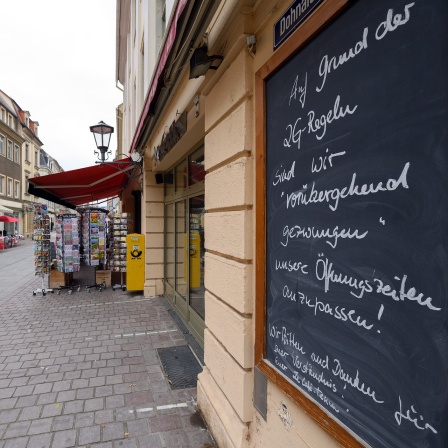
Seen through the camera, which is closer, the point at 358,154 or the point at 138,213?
the point at 358,154

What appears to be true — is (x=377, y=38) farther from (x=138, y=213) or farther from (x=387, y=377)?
(x=138, y=213)

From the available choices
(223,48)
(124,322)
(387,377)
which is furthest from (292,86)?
(124,322)

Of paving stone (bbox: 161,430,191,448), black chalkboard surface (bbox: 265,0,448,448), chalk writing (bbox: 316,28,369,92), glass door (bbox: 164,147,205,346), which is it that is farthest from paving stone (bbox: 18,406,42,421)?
chalk writing (bbox: 316,28,369,92)

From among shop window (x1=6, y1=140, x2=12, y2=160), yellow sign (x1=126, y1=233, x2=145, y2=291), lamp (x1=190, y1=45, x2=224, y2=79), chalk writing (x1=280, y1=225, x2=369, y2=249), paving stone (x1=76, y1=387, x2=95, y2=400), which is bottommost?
paving stone (x1=76, y1=387, x2=95, y2=400)

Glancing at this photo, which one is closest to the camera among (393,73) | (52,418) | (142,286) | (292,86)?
(393,73)

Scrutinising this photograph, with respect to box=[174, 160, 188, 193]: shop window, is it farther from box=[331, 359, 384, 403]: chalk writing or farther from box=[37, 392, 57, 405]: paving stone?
box=[331, 359, 384, 403]: chalk writing

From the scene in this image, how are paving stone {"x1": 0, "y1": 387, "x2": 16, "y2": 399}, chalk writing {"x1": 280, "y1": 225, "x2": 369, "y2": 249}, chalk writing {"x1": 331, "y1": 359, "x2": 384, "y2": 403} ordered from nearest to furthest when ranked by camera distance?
1. chalk writing {"x1": 331, "y1": 359, "x2": 384, "y2": 403}
2. chalk writing {"x1": 280, "y1": 225, "x2": 369, "y2": 249}
3. paving stone {"x1": 0, "y1": 387, "x2": 16, "y2": 399}

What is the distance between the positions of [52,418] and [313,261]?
3023mm

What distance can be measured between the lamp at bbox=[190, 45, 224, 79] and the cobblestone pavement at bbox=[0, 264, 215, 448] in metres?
3.17

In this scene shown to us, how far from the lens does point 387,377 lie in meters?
1.29

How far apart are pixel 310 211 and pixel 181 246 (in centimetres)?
523

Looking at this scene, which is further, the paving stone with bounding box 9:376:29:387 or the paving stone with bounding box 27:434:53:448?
the paving stone with bounding box 9:376:29:387

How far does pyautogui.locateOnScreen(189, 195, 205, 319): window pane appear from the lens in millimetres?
5129

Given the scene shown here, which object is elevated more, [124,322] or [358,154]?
[358,154]
